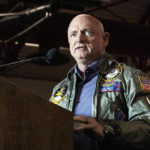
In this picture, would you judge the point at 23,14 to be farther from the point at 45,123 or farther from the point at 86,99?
the point at 45,123

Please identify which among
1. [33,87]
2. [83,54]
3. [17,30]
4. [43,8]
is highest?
[43,8]

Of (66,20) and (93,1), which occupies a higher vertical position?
(93,1)

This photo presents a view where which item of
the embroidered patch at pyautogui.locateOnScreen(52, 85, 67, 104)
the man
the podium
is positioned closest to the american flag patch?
the man

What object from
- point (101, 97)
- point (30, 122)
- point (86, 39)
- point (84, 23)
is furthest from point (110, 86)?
point (30, 122)

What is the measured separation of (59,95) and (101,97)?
38 cm

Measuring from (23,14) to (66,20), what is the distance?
179 centimetres

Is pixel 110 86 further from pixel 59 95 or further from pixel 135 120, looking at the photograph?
pixel 59 95

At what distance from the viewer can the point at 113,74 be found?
1683 mm

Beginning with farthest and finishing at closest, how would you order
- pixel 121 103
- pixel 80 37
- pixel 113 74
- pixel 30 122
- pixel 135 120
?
pixel 80 37 → pixel 113 74 → pixel 121 103 → pixel 135 120 → pixel 30 122

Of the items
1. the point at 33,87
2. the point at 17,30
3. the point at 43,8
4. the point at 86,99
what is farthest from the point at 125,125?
the point at 33,87

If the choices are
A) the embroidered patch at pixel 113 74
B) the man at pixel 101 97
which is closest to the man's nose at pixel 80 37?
the man at pixel 101 97

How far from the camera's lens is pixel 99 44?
187 cm

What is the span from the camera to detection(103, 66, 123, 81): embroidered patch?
166 centimetres

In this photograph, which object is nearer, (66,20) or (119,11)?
(66,20)
